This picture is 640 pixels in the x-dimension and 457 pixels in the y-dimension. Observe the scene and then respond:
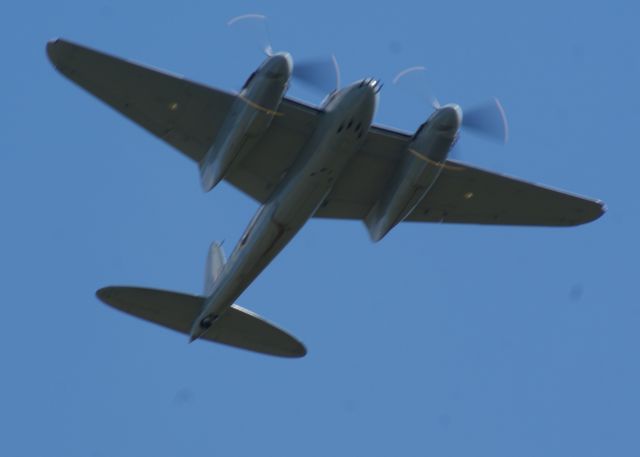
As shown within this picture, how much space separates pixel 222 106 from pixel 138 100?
240 centimetres

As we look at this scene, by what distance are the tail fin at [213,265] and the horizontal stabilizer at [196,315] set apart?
0.91 m

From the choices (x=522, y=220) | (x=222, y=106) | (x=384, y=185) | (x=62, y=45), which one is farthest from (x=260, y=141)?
(x=522, y=220)

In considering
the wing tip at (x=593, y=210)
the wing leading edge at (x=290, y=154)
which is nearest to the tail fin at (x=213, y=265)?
the wing leading edge at (x=290, y=154)

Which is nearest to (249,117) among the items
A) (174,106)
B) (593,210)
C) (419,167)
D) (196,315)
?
(174,106)

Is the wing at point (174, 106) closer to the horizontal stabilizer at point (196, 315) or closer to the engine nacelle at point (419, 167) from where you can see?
the engine nacelle at point (419, 167)

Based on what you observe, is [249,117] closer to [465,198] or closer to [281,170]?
[281,170]

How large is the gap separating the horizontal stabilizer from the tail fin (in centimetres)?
91

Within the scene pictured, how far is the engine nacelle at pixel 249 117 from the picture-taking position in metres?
32.7

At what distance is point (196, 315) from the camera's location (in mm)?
37625

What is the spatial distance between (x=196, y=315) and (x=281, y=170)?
17.0 feet

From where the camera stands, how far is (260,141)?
3606cm

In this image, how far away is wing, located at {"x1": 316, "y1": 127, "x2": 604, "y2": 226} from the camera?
121ft

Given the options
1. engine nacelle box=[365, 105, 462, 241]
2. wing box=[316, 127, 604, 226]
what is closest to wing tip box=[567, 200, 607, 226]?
wing box=[316, 127, 604, 226]

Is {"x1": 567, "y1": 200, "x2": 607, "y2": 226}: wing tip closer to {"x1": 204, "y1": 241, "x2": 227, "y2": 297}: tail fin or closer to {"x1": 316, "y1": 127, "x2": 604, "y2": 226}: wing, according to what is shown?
{"x1": 316, "y1": 127, "x2": 604, "y2": 226}: wing
